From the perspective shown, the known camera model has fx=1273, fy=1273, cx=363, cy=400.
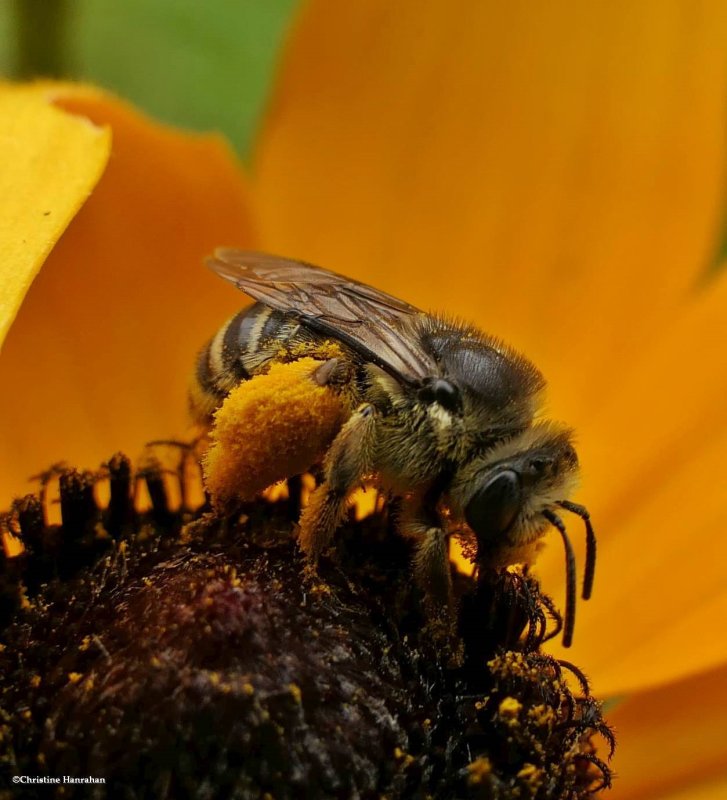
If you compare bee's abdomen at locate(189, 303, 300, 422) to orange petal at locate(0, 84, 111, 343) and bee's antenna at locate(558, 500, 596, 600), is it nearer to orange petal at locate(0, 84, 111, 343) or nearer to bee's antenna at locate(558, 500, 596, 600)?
orange petal at locate(0, 84, 111, 343)

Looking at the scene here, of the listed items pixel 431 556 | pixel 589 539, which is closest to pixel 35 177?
pixel 431 556

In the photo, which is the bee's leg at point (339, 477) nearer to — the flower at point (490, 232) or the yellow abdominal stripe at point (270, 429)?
the yellow abdominal stripe at point (270, 429)

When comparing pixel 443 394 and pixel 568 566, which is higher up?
pixel 443 394

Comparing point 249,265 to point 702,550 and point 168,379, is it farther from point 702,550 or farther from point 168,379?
point 702,550

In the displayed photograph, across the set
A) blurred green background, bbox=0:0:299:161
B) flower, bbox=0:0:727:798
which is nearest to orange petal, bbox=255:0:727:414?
flower, bbox=0:0:727:798

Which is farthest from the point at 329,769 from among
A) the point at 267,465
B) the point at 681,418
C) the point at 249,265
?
the point at 681,418

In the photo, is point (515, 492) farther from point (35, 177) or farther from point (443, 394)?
point (35, 177)

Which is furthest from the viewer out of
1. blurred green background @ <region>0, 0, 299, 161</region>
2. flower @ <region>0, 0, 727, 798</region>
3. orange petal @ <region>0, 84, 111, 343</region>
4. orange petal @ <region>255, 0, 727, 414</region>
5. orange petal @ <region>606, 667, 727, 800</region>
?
blurred green background @ <region>0, 0, 299, 161</region>
